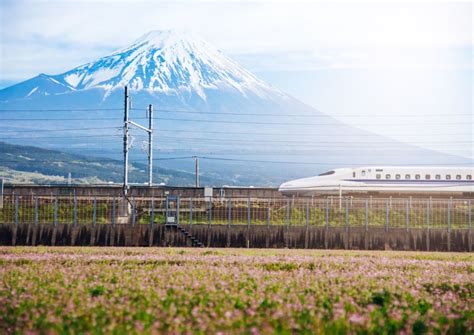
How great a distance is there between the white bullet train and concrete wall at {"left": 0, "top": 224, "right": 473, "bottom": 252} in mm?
27543

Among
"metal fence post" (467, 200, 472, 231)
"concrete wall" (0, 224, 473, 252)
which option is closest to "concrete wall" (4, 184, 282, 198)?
"concrete wall" (0, 224, 473, 252)

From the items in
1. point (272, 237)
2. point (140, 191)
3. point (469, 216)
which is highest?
point (140, 191)

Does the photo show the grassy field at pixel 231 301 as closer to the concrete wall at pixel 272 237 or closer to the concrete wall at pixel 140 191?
the concrete wall at pixel 272 237

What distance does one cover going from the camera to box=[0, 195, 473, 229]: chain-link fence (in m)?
43.1

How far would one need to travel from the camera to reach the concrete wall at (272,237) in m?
42.0

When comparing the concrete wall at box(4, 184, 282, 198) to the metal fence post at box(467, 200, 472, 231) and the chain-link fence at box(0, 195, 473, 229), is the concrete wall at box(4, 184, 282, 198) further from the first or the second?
the metal fence post at box(467, 200, 472, 231)

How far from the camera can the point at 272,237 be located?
42.3 metres

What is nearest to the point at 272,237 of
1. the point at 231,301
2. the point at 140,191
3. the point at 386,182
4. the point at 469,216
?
the point at 469,216

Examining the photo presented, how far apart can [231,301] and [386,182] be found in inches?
2280

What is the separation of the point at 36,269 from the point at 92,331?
9388 millimetres

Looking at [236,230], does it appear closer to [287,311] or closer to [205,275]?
[205,275]

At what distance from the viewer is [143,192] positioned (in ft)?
204

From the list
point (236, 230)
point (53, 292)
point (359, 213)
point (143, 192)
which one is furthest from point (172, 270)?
point (143, 192)

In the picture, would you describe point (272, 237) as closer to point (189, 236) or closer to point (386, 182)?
point (189, 236)
